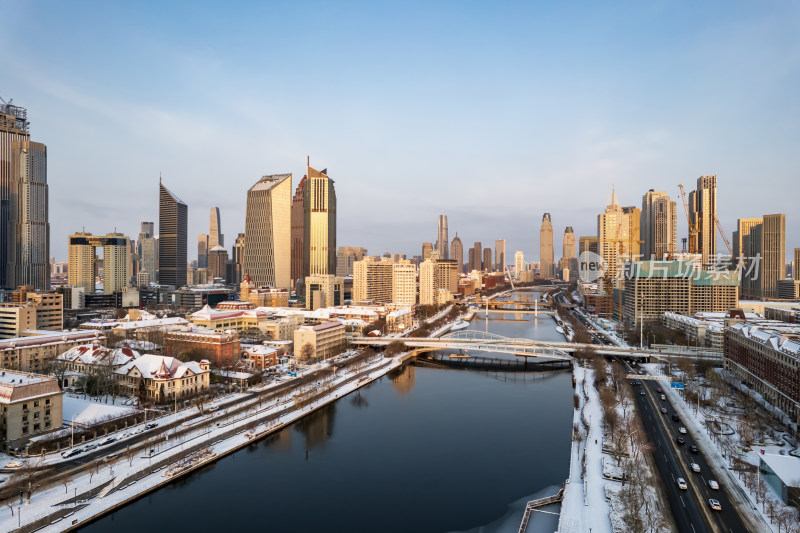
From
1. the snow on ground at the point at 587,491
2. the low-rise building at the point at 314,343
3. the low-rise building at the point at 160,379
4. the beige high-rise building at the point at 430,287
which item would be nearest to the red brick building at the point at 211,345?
the low-rise building at the point at 314,343

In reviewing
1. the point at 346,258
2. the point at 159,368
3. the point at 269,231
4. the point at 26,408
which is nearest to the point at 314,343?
the point at 159,368

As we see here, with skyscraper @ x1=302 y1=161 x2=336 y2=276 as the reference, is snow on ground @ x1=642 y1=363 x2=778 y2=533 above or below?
below

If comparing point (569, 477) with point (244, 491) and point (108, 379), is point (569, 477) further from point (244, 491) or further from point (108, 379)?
point (108, 379)

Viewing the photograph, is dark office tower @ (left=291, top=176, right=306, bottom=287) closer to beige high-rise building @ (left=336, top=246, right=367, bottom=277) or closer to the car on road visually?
beige high-rise building @ (left=336, top=246, right=367, bottom=277)

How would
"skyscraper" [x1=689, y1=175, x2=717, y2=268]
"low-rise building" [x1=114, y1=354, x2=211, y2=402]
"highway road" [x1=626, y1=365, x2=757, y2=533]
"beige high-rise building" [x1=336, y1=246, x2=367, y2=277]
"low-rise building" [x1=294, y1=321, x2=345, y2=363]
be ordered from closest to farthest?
"highway road" [x1=626, y1=365, x2=757, y2=533] < "low-rise building" [x1=114, y1=354, x2=211, y2=402] < "low-rise building" [x1=294, y1=321, x2=345, y2=363] < "skyscraper" [x1=689, y1=175, x2=717, y2=268] < "beige high-rise building" [x1=336, y1=246, x2=367, y2=277]

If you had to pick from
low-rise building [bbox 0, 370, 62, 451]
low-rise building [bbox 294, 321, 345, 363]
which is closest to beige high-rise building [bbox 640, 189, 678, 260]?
low-rise building [bbox 294, 321, 345, 363]
